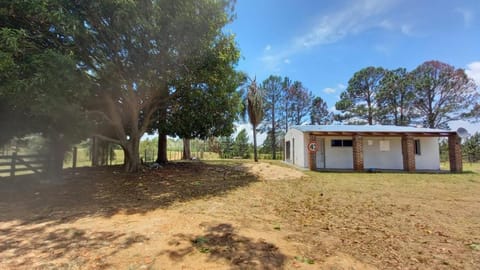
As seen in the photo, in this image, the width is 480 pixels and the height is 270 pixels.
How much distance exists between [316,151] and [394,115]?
19.6 metres

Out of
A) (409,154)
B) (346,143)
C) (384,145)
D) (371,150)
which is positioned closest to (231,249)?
(346,143)

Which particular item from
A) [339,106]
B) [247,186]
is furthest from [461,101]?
[247,186]

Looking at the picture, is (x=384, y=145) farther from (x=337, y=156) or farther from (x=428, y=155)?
(x=337, y=156)

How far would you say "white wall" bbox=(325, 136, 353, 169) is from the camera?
13.5m

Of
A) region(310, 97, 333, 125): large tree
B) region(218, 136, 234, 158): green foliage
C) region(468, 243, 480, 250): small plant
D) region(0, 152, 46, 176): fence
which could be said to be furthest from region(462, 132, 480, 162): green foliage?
region(0, 152, 46, 176): fence

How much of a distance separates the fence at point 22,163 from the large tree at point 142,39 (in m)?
3.35

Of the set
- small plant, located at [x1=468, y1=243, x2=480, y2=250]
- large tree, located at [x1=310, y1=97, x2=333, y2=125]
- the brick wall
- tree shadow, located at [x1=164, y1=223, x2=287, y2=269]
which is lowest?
tree shadow, located at [x1=164, y1=223, x2=287, y2=269]

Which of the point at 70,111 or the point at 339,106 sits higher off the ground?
the point at 339,106

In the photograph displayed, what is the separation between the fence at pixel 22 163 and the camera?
7977mm

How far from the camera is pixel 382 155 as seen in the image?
13.4 metres

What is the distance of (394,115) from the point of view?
2650 cm

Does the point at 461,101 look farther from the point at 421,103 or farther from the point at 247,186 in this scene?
the point at 247,186

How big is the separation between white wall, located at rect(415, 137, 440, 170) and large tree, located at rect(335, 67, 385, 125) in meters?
14.5

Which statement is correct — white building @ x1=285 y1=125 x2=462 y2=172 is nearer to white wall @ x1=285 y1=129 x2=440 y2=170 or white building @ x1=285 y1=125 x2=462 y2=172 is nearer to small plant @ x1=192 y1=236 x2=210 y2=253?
white wall @ x1=285 y1=129 x2=440 y2=170
